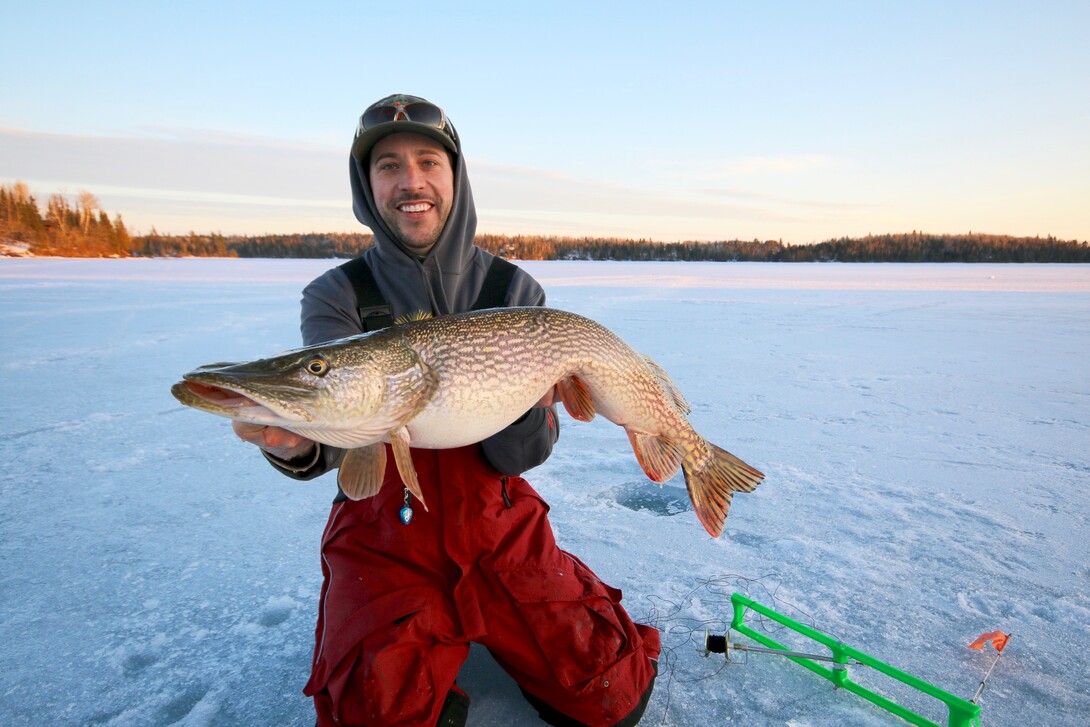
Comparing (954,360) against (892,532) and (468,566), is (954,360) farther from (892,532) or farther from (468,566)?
(468,566)

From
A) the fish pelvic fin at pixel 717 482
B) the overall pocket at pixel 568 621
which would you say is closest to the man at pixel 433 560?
the overall pocket at pixel 568 621

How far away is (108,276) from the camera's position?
56.8 feet

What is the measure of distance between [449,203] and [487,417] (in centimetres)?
99

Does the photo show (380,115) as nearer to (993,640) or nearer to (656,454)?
(656,454)

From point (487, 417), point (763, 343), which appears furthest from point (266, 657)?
point (763, 343)

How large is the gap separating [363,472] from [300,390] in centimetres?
30

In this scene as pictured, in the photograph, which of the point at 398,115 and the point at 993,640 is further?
the point at 398,115

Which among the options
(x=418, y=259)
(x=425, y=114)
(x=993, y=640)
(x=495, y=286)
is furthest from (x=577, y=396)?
(x=993, y=640)

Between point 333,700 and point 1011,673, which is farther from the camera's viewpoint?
point 1011,673

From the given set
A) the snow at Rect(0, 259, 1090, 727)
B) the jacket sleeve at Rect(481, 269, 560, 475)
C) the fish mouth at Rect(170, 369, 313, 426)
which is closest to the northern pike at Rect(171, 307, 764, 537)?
the fish mouth at Rect(170, 369, 313, 426)

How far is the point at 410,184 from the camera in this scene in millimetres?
2215

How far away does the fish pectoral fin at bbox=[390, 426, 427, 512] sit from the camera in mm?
1584

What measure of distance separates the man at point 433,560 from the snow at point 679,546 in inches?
7.1

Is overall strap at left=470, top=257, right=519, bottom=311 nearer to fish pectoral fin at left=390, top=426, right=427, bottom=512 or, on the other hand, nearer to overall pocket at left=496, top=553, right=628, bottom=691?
fish pectoral fin at left=390, top=426, right=427, bottom=512
